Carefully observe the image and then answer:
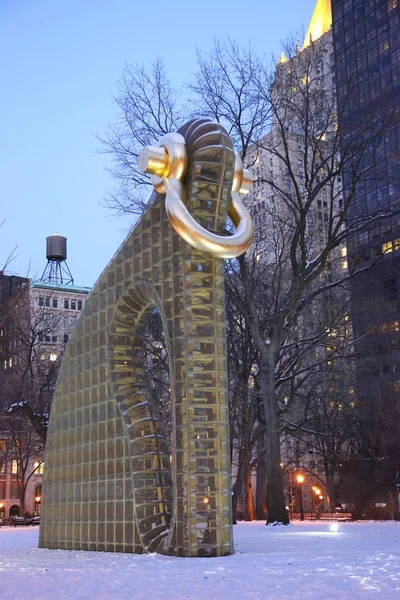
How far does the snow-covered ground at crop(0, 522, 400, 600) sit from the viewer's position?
7.34m

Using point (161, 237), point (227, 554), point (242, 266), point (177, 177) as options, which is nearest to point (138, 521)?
point (227, 554)

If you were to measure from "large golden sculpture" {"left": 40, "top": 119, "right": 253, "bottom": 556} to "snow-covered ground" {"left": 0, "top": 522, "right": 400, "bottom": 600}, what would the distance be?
758mm

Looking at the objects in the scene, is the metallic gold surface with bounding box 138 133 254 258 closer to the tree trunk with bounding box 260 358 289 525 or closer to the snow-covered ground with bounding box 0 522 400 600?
the snow-covered ground with bounding box 0 522 400 600

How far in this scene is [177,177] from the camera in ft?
37.3

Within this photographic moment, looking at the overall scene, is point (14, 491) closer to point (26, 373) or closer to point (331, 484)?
point (331, 484)

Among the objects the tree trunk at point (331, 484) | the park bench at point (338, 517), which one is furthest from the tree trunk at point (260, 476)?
the tree trunk at point (331, 484)

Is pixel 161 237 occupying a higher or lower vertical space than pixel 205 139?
lower

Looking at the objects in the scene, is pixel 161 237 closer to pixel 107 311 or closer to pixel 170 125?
pixel 107 311

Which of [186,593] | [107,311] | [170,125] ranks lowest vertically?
[186,593]

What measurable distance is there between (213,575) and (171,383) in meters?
3.47

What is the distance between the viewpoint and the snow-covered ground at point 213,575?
24.1 feet

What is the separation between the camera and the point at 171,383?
37.0 feet

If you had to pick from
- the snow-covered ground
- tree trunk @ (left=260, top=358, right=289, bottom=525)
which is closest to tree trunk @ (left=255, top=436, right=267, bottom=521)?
tree trunk @ (left=260, top=358, right=289, bottom=525)

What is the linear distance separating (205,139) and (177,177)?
767mm
